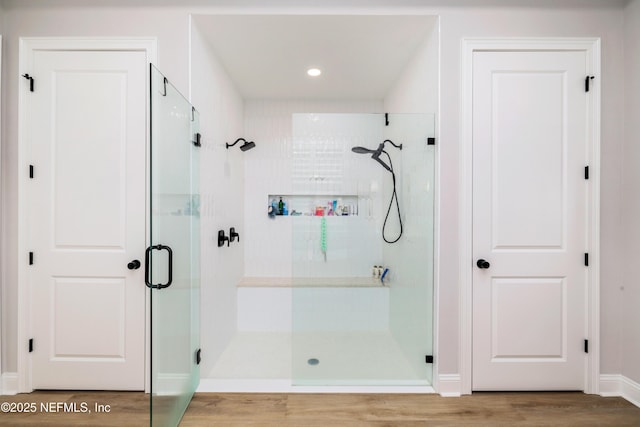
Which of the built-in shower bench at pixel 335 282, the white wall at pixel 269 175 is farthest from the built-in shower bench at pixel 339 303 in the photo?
the white wall at pixel 269 175

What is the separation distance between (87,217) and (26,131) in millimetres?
693

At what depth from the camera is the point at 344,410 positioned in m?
1.94

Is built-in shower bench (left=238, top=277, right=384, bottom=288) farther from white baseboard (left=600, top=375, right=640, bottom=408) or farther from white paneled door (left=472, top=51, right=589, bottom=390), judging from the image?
white baseboard (left=600, top=375, right=640, bottom=408)

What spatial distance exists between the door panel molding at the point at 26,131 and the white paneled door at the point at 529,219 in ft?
7.36

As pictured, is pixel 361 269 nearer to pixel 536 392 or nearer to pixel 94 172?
pixel 536 392

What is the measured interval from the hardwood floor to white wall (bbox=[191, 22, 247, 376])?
1.52ft

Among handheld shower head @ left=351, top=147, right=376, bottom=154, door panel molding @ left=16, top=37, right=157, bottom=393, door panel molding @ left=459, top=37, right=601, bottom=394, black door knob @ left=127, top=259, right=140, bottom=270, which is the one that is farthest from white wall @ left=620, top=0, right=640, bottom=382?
black door knob @ left=127, top=259, right=140, bottom=270

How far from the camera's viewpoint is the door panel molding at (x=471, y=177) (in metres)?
2.09

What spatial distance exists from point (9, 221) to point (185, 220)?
125 centimetres

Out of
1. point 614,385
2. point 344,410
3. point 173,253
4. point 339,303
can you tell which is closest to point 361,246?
point 339,303

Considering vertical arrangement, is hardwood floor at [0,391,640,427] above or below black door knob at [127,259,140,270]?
below

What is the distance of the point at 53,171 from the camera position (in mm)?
2078

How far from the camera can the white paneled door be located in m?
2.11

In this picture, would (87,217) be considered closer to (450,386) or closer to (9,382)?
(9,382)
